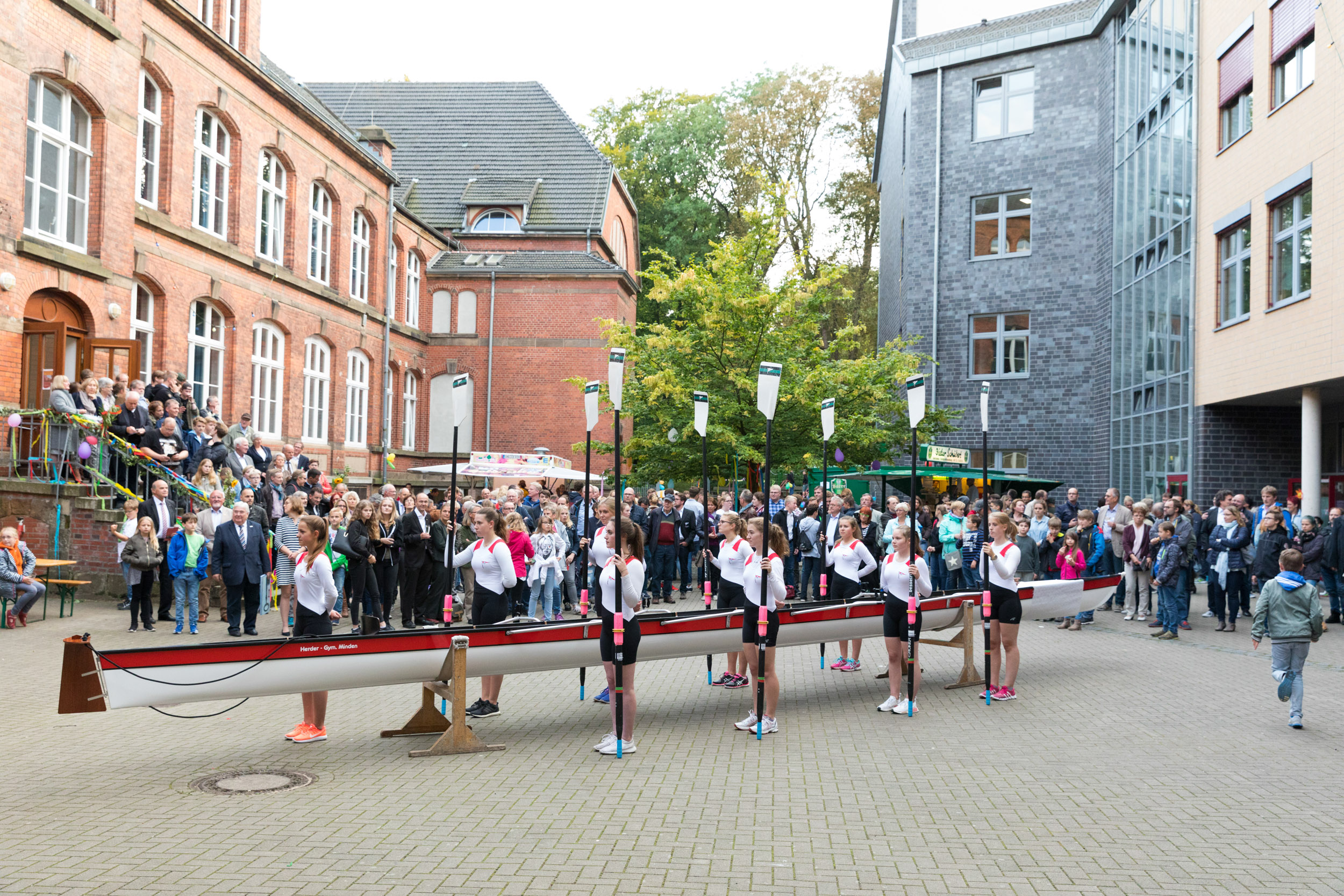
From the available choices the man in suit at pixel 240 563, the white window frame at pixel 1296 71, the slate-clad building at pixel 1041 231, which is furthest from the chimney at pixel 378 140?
the white window frame at pixel 1296 71

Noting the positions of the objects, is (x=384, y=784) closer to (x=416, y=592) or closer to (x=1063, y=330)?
(x=416, y=592)

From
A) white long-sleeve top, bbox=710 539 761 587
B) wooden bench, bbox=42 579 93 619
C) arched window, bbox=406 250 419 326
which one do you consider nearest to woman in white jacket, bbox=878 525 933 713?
white long-sleeve top, bbox=710 539 761 587

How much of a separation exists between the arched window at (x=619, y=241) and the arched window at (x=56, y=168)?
952 inches

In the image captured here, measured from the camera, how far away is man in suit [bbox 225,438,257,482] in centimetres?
1673

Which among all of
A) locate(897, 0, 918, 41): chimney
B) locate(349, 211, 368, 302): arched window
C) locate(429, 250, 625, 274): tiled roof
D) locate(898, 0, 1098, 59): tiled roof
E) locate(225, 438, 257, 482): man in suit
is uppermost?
locate(897, 0, 918, 41): chimney

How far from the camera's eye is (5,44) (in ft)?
51.7

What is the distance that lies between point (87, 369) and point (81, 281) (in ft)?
5.89

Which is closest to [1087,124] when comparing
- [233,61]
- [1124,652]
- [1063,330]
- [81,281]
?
[1063,330]

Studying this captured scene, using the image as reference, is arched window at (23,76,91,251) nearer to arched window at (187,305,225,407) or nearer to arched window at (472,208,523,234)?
arched window at (187,305,225,407)

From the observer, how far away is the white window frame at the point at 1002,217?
2842 centimetres

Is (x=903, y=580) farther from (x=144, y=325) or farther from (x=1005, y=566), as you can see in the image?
(x=144, y=325)

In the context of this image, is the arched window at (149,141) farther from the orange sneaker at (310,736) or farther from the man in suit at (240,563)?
the orange sneaker at (310,736)

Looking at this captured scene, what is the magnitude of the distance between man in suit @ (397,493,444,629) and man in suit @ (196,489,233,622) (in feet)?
7.29

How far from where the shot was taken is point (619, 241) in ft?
141
